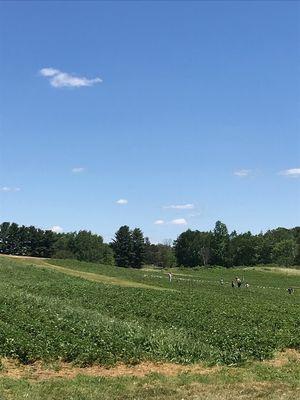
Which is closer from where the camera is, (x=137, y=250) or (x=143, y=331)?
(x=143, y=331)

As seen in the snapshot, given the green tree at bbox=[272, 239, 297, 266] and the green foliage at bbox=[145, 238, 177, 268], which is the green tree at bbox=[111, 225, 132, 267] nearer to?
the green foliage at bbox=[145, 238, 177, 268]

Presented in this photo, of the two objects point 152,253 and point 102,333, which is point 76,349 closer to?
point 102,333

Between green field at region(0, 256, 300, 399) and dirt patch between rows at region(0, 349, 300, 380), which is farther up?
green field at region(0, 256, 300, 399)

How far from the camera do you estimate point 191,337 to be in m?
18.2

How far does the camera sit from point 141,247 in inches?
5778

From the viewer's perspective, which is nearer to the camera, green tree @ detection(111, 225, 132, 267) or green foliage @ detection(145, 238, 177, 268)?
green tree @ detection(111, 225, 132, 267)

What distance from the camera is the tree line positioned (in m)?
149

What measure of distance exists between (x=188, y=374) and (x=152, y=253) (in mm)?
176795

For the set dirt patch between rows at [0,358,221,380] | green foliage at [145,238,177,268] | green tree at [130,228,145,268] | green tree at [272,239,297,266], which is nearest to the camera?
dirt patch between rows at [0,358,221,380]

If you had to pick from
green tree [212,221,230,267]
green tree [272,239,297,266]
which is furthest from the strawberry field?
green tree [212,221,230,267]

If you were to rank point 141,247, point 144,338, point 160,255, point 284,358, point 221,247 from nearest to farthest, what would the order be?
point 284,358
point 144,338
point 141,247
point 221,247
point 160,255

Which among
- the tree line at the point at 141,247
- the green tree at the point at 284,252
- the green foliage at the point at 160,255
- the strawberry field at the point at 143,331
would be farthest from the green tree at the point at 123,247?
the strawberry field at the point at 143,331

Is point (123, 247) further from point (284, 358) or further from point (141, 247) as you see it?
point (284, 358)

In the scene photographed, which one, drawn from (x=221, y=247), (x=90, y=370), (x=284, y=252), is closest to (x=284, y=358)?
(x=90, y=370)
